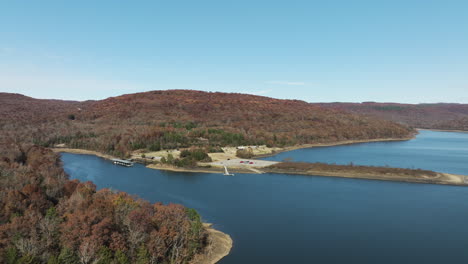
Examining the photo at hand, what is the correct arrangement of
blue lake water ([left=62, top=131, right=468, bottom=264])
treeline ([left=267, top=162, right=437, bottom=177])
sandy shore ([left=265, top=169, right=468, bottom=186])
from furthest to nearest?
treeline ([left=267, top=162, right=437, bottom=177]) < sandy shore ([left=265, top=169, right=468, bottom=186]) < blue lake water ([left=62, top=131, right=468, bottom=264])

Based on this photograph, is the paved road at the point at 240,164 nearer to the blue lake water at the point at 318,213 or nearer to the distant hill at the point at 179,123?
the blue lake water at the point at 318,213

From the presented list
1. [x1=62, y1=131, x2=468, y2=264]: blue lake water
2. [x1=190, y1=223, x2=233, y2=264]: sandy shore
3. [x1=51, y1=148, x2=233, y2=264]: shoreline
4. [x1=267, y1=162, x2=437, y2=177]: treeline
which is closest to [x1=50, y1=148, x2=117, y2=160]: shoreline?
[x1=62, y1=131, x2=468, y2=264]: blue lake water

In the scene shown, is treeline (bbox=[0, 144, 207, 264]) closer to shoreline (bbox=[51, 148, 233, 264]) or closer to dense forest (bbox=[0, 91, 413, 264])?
dense forest (bbox=[0, 91, 413, 264])

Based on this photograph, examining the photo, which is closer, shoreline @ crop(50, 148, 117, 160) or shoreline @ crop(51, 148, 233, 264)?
shoreline @ crop(51, 148, 233, 264)

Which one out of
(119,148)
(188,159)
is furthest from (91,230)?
(119,148)

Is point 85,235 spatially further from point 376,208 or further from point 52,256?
point 376,208

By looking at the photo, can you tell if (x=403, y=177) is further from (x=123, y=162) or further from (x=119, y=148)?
(x=119, y=148)

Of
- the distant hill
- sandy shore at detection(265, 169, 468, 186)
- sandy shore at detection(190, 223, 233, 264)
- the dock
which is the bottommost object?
sandy shore at detection(190, 223, 233, 264)
